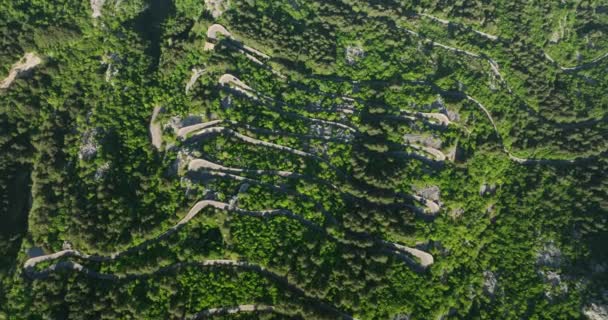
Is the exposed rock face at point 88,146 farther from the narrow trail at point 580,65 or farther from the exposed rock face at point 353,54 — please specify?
the narrow trail at point 580,65

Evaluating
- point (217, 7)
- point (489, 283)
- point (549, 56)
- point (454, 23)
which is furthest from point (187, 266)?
point (549, 56)

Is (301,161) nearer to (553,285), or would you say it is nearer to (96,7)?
(553,285)

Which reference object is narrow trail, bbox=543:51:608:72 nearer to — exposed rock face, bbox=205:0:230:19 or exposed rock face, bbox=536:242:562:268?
exposed rock face, bbox=536:242:562:268

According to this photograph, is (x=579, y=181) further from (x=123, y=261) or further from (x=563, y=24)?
(x=123, y=261)

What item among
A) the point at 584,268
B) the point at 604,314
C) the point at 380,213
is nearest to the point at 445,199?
the point at 380,213

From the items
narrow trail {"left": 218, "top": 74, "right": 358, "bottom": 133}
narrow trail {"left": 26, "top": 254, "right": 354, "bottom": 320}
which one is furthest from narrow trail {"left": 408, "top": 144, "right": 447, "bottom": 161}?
narrow trail {"left": 26, "top": 254, "right": 354, "bottom": 320}
